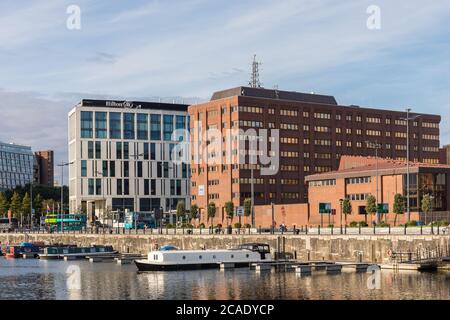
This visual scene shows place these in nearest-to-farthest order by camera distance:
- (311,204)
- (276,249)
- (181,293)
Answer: (181,293) → (276,249) → (311,204)

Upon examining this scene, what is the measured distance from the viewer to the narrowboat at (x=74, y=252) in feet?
484

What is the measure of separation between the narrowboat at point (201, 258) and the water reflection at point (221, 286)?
336 centimetres

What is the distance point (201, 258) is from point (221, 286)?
2598 cm

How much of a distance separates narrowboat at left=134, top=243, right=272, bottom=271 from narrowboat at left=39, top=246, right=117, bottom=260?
131ft

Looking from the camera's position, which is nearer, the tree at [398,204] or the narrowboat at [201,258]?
the narrowboat at [201,258]

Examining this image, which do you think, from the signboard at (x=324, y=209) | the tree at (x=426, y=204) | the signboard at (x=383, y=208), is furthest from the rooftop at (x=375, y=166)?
the tree at (x=426, y=204)

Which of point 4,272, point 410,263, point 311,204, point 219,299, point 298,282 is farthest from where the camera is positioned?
point 311,204

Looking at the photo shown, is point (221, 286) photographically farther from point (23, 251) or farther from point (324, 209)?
point (23, 251)

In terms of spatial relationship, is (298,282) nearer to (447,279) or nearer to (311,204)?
(447,279)

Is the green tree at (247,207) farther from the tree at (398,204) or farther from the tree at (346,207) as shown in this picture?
the tree at (398,204)

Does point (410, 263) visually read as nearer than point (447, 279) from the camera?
No

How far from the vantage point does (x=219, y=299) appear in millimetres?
72375
